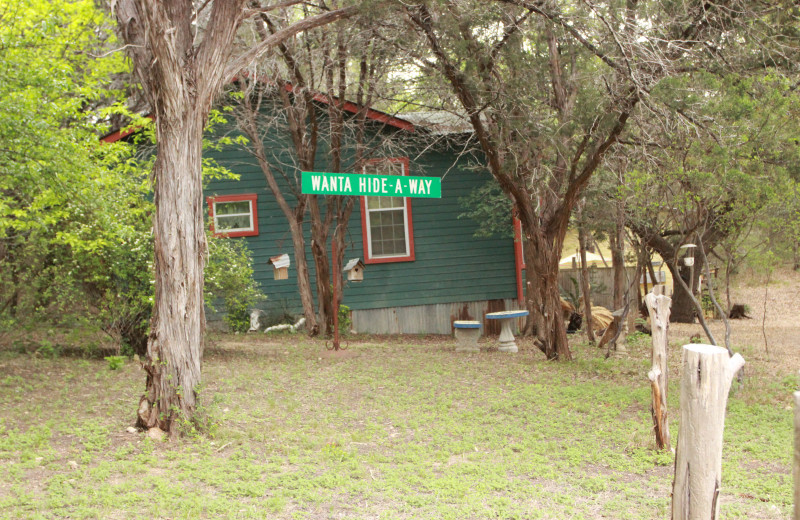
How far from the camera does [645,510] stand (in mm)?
5227

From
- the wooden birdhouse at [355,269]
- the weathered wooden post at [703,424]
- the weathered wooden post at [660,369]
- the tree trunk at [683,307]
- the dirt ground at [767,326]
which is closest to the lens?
the weathered wooden post at [703,424]

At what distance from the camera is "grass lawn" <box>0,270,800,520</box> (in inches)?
206

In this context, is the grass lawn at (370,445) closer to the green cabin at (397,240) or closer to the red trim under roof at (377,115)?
the green cabin at (397,240)

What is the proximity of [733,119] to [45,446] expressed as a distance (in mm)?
8875

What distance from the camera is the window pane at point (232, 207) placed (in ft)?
53.0

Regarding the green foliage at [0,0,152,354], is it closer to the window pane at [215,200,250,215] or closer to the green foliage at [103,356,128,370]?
the green foliage at [103,356,128,370]

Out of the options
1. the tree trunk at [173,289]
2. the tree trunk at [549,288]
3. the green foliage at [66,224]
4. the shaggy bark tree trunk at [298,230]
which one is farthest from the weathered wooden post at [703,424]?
the shaggy bark tree trunk at [298,230]

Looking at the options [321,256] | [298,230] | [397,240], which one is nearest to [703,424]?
[321,256]

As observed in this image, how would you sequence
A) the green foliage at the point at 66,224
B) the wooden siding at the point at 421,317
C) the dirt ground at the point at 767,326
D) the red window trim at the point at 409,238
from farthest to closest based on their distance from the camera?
the wooden siding at the point at 421,317, the red window trim at the point at 409,238, the dirt ground at the point at 767,326, the green foliage at the point at 66,224

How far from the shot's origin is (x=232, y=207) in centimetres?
1623

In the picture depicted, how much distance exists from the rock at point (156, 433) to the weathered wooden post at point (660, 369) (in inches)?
180

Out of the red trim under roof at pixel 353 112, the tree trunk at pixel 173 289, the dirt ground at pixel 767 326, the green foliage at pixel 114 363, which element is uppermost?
the red trim under roof at pixel 353 112

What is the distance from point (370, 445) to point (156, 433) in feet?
6.59

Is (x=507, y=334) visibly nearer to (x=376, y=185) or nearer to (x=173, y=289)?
(x=376, y=185)
